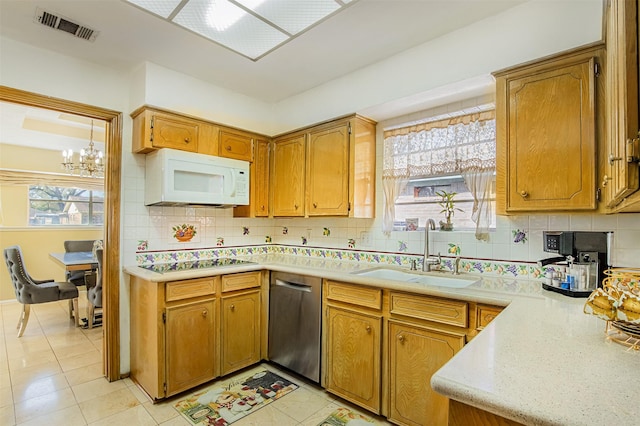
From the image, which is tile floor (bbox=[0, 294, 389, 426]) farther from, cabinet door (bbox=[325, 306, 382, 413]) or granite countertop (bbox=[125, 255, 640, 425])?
granite countertop (bbox=[125, 255, 640, 425])

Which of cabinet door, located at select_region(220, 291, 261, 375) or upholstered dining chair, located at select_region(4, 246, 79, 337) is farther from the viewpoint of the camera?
upholstered dining chair, located at select_region(4, 246, 79, 337)

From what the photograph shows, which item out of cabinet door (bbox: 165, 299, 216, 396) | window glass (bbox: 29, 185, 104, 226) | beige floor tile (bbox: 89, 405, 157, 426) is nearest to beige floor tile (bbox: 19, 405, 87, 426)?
beige floor tile (bbox: 89, 405, 157, 426)

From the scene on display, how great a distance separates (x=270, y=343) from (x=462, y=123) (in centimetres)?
236

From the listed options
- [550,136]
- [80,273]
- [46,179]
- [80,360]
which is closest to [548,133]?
[550,136]

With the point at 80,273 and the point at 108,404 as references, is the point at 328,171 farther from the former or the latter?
the point at 80,273

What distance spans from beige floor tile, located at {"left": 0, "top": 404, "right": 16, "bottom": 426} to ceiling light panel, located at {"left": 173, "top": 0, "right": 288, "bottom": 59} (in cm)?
272

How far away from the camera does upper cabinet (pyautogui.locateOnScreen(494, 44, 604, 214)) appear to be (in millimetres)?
1646

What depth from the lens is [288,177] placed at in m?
3.19

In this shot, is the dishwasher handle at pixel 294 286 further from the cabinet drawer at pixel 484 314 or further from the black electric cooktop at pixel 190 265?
the cabinet drawer at pixel 484 314

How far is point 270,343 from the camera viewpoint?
282 centimetres

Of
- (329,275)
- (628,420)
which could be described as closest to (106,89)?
(329,275)

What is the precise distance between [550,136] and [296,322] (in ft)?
6.89

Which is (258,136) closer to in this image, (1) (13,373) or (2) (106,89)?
(2) (106,89)

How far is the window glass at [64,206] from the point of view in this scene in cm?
520
